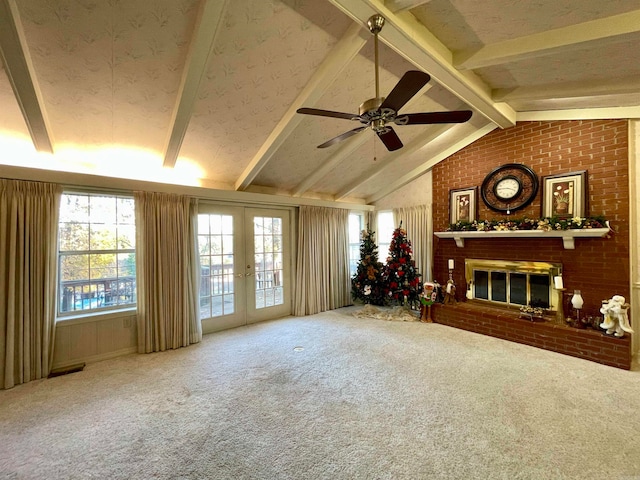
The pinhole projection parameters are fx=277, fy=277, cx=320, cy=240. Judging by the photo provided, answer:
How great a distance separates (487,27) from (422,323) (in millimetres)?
4120

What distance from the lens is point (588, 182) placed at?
12.2 ft

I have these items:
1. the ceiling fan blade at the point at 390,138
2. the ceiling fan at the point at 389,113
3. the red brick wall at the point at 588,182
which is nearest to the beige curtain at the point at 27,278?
the ceiling fan at the point at 389,113

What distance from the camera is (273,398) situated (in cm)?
260

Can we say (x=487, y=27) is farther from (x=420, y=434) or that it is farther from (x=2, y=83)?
(x=2, y=83)

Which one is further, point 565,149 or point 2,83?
point 565,149

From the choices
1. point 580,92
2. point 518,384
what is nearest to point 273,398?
point 518,384

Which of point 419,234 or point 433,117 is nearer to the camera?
point 433,117

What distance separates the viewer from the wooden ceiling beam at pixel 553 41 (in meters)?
2.22

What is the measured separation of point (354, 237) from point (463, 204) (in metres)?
2.46

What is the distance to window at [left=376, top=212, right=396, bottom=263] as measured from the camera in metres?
6.43

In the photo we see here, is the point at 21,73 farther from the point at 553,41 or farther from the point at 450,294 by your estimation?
the point at 450,294

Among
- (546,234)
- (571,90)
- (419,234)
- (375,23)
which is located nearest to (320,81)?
(375,23)

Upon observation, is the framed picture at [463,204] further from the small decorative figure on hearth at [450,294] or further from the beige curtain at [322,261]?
the beige curtain at [322,261]

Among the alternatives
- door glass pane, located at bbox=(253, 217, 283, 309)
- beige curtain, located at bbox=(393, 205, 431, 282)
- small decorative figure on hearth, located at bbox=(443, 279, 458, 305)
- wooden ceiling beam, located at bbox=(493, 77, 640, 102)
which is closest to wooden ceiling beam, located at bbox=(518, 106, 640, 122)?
wooden ceiling beam, located at bbox=(493, 77, 640, 102)
